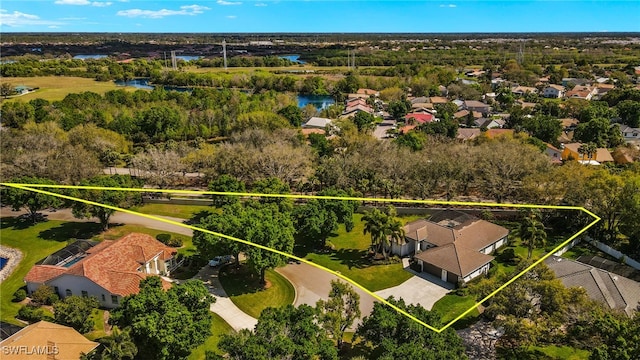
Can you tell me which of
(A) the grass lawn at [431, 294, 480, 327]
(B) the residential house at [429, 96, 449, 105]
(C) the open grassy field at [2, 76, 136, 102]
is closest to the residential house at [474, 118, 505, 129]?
(B) the residential house at [429, 96, 449, 105]

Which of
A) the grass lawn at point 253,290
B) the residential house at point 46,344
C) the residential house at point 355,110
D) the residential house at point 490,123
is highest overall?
the residential house at point 355,110

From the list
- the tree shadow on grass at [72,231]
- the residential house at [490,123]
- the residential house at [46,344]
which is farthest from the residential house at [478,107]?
the residential house at [46,344]

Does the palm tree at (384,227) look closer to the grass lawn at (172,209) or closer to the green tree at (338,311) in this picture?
the green tree at (338,311)

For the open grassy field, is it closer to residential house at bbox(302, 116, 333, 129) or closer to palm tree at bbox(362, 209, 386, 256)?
residential house at bbox(302, 116, 333, 129)

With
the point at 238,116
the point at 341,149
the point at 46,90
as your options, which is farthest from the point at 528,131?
the point at 46,90

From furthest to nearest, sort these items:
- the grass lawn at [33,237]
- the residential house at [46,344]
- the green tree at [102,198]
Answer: the green tree at [102,198] < the grass lawn at [33,237] < the residential house at [46,344]
